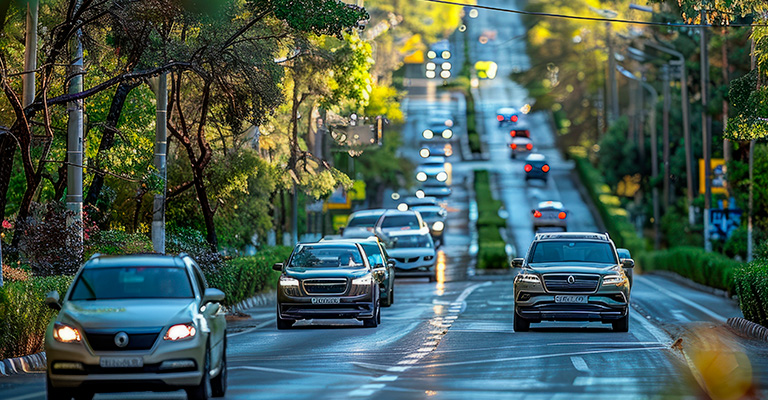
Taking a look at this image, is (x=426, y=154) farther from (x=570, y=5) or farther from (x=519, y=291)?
(x=519, y=291)

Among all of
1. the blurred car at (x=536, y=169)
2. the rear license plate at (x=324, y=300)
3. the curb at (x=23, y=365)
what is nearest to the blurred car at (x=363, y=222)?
the rear license plate at (x=324, y=300)

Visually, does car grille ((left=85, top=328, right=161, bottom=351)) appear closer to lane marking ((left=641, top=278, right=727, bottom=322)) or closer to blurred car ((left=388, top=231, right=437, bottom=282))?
lane marking ((left=641, top=278, right=727, bottom=322))

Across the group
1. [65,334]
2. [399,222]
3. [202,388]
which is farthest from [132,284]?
[399,222]

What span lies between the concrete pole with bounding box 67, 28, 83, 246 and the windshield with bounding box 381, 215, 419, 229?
23290mm

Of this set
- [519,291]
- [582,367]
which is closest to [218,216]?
[519,291]

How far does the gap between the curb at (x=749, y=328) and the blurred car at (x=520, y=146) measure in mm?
79110

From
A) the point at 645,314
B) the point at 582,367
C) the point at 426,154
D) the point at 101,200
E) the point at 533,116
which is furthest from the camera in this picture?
the point at 533,116

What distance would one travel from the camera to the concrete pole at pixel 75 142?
23.7 m

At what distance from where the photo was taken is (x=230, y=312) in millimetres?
30844

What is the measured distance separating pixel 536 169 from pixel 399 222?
4899 cm

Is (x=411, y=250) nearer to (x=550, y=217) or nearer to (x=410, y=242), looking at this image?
(x=410, y=242)

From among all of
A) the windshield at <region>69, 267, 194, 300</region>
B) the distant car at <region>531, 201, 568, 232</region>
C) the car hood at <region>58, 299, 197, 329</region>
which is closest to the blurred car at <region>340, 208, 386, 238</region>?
the distant car at <region>531, 201, 568, 232</region>

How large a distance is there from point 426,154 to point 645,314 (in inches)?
2908

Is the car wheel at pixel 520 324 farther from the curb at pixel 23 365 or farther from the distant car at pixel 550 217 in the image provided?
the distant car at pixel 550 217
